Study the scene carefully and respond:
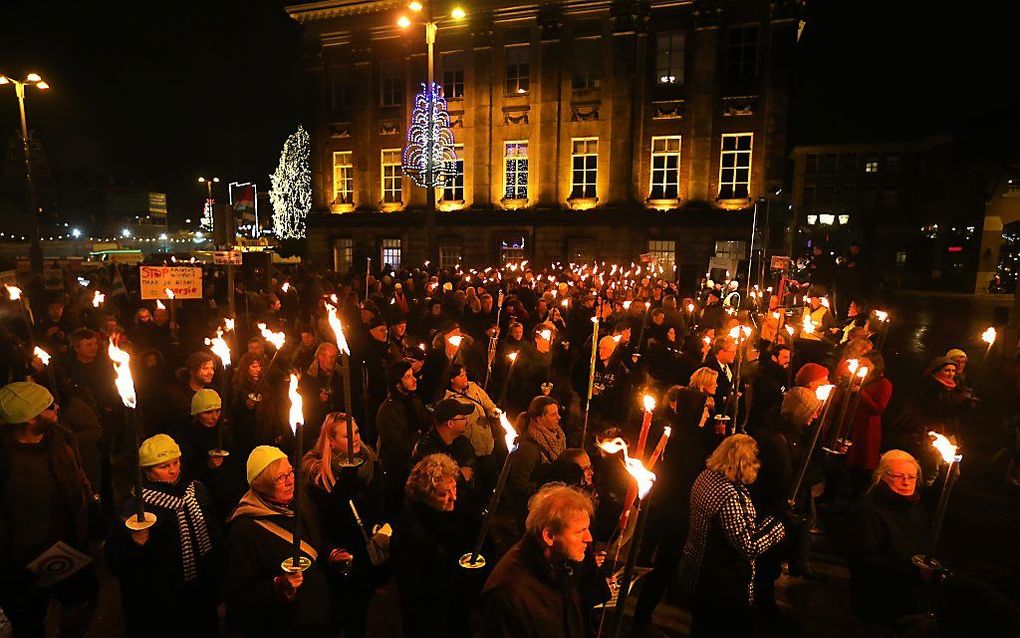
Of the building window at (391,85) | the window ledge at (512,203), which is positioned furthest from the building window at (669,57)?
the building window at (391,85)

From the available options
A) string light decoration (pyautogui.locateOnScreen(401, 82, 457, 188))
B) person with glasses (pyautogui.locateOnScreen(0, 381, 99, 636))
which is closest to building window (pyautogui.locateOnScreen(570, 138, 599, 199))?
string light decoration (pyautogui.locateOnScreen(401, 82, 457, 188))

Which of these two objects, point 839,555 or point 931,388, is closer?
point 839,555

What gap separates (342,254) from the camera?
3453 centimetres

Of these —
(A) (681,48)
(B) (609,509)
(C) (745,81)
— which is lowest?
(B) (609,509)

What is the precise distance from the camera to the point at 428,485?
307 cm

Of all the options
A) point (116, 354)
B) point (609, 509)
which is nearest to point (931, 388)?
point (609, 509)

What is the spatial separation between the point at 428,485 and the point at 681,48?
95.7 ft

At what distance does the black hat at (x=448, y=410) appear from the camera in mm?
4195

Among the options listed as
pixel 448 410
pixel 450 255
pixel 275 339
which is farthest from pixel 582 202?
pixel 448 410

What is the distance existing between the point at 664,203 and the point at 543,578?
27.5 meters

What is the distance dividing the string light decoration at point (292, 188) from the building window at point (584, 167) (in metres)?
29.4

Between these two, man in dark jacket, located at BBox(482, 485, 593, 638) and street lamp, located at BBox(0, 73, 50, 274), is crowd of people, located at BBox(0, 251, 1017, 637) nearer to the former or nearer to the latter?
man in dark jacket, located at BBox(482, 485, 593, 638)

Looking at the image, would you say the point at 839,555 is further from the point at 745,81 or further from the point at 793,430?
the point at 745,81

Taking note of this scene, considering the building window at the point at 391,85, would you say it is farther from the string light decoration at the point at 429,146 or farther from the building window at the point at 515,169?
the string light decoration at the point at 429,146
